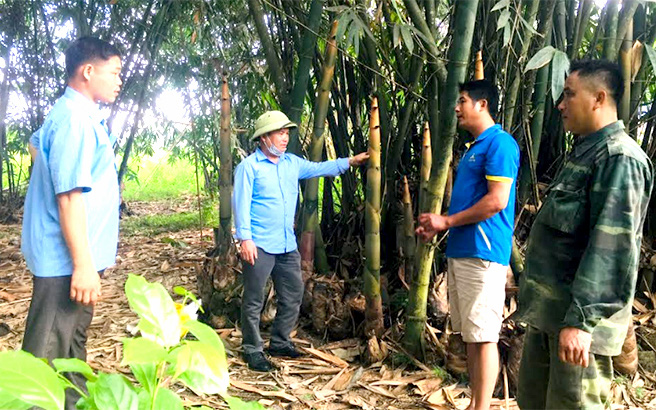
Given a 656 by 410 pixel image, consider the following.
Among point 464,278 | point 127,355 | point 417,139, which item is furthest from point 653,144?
point 127,355

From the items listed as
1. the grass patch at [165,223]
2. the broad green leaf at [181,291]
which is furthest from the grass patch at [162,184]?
the broad green leaf at [181,291]

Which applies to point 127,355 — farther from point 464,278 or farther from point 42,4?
point 42,4

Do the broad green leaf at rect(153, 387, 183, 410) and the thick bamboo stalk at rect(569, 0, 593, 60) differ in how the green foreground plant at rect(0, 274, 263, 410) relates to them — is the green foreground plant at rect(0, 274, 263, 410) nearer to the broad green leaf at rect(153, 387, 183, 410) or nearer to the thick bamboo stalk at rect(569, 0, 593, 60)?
the broad green leaf at rect(153, 387, 183, 410)

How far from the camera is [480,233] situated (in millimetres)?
2068

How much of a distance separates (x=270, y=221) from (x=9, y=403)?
226 cm

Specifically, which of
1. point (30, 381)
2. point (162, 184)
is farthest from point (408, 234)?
point (162, 184)

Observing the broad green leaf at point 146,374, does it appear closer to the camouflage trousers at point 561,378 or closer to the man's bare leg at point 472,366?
the camouflage trousers at point 561,378

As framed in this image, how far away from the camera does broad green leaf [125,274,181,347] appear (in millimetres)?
595

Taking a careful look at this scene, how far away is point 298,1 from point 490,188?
5.30 ft

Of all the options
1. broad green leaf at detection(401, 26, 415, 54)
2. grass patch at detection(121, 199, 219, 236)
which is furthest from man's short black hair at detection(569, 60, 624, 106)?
grass patch at detection(121, 199, 219, 236)

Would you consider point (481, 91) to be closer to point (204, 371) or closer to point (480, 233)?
point (480, 233)

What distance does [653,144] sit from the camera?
2.77 m

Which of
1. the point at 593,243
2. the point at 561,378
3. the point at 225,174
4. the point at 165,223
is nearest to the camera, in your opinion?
the point at 593,243

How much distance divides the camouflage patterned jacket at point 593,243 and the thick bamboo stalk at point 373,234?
108 centimetres
